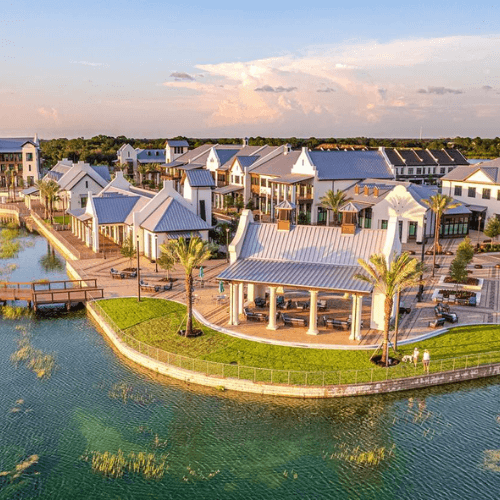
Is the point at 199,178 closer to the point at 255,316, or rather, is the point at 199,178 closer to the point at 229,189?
the point at 229,189

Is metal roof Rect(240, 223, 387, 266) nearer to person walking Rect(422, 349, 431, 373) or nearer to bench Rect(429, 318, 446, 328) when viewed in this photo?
bench Rect(429, 318, 446, 328)

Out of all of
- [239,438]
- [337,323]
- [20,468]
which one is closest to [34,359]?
[20,468]

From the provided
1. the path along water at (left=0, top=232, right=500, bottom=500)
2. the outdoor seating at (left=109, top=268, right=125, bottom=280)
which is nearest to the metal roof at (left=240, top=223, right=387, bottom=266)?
the path along water at (left=0, top=232, right=500, bottom=500)

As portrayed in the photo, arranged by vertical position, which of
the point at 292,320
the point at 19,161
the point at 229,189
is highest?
the point at 19,161

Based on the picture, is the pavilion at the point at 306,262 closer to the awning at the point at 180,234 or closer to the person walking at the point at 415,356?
the person walking at the point at 415,356

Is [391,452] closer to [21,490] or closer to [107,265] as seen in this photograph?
[21,490]

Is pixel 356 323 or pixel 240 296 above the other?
pixel 240 296
